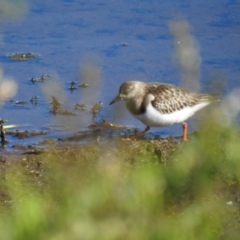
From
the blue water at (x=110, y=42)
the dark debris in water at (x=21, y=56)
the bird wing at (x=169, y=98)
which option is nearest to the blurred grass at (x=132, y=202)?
the bird wing at (x=169, y=98)

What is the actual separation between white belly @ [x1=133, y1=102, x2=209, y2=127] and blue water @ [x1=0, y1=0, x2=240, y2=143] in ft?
1.09

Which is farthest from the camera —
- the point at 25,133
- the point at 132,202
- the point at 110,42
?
the point at 110,42

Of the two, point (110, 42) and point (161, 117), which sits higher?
point (161, 117)

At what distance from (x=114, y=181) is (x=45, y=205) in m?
0.24

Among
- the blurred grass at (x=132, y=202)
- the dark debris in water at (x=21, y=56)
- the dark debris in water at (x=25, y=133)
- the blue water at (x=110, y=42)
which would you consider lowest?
the dark debris in water at (x=25, y=133)

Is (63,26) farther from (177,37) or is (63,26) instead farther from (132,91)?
(177,37)

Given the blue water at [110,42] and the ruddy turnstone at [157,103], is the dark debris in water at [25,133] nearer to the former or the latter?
the blue water at [110,42]

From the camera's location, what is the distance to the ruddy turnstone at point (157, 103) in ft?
21.7

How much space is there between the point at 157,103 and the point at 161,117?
147 mm

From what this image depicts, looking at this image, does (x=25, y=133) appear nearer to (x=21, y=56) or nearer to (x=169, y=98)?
(x=169, y=98)

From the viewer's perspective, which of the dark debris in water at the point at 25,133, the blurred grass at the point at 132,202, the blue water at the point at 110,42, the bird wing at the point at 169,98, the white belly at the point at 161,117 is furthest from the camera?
the blue water at the point at 110,42

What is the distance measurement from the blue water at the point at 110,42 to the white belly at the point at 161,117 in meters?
0.33

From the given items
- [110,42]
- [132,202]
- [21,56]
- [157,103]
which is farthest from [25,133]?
[132,202]

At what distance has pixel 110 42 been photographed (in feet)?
30.2
